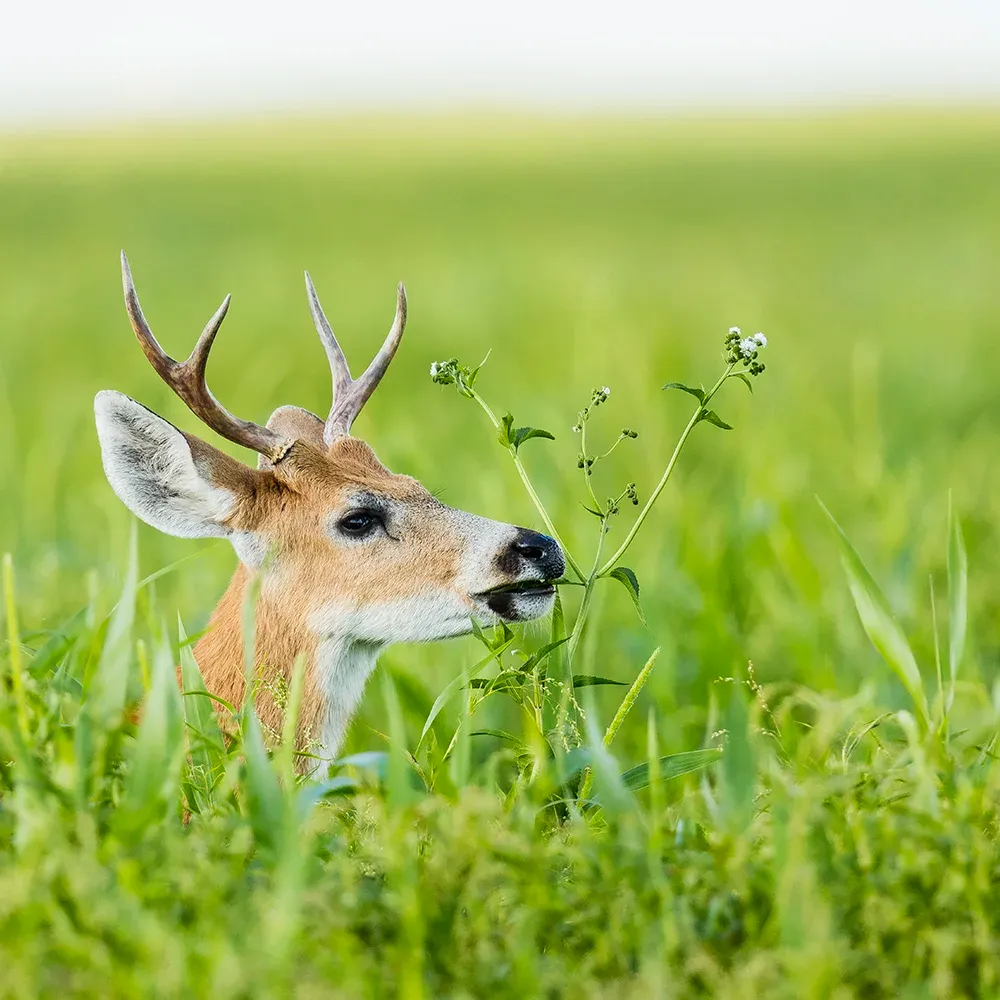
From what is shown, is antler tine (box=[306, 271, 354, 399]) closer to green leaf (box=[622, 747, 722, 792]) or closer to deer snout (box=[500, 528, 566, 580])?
deer snout (box=[500, 528, 566, 580])

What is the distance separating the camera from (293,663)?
12.0 feet

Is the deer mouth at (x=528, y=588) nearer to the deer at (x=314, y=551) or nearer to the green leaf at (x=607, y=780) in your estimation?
the deer at (x=314, y=551)

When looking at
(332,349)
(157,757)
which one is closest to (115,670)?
(157,757)

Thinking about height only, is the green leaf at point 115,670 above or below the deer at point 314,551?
below

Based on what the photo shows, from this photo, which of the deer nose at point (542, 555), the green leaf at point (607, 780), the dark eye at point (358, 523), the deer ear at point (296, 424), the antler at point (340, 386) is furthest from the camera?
the deer ear at point (296, 424)

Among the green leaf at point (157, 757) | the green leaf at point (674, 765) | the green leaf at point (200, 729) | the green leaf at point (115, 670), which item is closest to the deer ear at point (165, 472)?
the green leaf at point (200, 729)

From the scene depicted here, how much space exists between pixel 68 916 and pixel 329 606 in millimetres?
1572

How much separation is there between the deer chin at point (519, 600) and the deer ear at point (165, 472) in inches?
27.1

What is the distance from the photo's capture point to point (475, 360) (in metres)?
11.6

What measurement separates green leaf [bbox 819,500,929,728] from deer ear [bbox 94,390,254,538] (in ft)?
4.91

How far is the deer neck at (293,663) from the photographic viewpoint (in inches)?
142

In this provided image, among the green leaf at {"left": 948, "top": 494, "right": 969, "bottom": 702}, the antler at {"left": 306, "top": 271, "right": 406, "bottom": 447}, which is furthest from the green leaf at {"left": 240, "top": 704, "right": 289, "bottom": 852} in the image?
the antler at {"left": 306, "top": 271, "right": 406, "bottom": 447}

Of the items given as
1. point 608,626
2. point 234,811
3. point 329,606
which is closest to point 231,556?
point 608,626

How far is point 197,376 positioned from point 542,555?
3.04 ft
